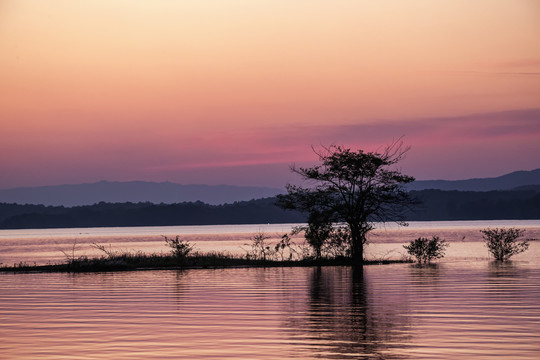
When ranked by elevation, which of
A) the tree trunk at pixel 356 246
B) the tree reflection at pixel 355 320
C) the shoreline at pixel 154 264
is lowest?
the tree reflection at pixel 355 320

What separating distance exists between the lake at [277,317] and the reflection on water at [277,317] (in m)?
0.04

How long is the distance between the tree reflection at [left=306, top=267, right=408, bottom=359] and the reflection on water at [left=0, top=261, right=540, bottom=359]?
0.03m

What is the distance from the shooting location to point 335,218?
150 ft

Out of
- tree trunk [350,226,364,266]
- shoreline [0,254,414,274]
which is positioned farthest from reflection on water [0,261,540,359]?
tree trunk [350,226,364,266]

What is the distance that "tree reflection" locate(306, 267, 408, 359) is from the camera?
16.4 meters

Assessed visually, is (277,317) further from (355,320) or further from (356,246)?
(356,246)

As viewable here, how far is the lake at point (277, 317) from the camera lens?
54.3ft

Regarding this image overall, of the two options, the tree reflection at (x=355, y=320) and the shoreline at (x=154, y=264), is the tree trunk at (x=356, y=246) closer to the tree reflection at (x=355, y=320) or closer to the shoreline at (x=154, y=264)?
the shoreline at (x=154, y=264)

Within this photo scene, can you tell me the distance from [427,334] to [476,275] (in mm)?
18876

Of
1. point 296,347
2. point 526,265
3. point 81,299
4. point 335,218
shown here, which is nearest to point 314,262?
point 335,218

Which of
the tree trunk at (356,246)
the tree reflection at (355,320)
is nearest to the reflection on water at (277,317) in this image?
the tree reflection at (355,320)

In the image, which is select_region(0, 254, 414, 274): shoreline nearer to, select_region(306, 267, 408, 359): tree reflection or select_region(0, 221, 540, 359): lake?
select_region(0, 221, 540, 359): lake

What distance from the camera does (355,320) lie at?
68.6 feet

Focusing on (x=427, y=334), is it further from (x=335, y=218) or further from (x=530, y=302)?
(x=335, y=218)
